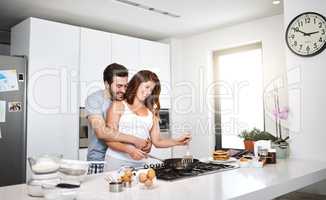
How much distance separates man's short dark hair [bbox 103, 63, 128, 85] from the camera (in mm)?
3379

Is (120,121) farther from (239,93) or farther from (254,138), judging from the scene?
(239,93)

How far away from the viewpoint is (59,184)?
1.31m

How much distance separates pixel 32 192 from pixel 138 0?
1.98 metres

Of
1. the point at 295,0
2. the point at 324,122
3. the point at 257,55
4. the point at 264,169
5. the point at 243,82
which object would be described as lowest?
the point at 264,169

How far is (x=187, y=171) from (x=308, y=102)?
3.87ft

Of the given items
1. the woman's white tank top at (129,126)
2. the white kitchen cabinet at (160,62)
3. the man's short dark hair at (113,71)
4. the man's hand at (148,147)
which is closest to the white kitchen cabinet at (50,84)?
the man's short dark hair at (113,71)

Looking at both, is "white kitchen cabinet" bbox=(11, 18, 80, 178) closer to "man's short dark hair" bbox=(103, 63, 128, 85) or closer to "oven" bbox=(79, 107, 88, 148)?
"oven" bbox=(79, 107, 88, 148)

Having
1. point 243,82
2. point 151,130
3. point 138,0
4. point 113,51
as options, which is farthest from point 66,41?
point 243,82

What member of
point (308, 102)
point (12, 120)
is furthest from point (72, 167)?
point (308, 102)

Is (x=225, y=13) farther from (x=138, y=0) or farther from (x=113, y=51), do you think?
(x=113, y=51)

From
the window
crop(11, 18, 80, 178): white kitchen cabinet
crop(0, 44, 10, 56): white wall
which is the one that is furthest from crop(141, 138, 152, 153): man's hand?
crop(0, 44, 10, 56): white wall

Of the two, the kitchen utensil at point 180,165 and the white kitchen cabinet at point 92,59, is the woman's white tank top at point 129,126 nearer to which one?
the white kitchen cabinet at point 92,59

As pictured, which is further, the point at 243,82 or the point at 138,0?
the point at 243,82

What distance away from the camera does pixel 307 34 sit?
7.80 ft
